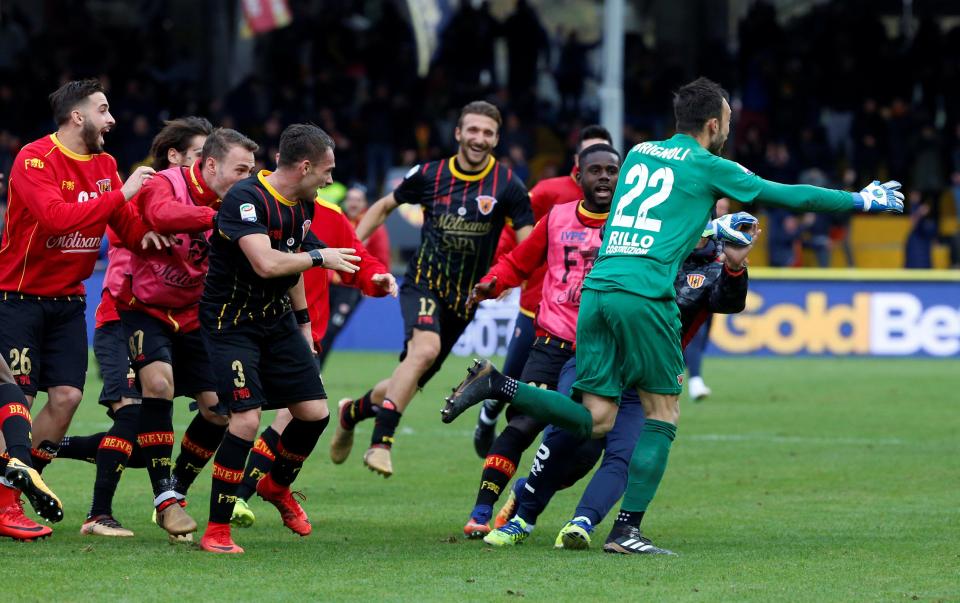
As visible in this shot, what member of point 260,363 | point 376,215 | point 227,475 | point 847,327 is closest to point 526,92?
point 847,327

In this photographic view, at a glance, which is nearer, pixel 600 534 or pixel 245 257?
pixel 245 257

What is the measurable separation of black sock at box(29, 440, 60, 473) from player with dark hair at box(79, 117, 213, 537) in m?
0.23

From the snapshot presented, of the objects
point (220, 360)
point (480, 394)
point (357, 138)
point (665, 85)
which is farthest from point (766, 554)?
point (665, 85)

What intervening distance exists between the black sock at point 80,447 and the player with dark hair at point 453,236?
1889mm

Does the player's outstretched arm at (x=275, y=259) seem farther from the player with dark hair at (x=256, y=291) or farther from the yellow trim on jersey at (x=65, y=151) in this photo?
the yellow trim on jersey at (x=65, y=151)

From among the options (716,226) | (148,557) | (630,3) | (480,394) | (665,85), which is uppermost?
(630,3)

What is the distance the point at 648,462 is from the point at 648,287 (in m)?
0.83

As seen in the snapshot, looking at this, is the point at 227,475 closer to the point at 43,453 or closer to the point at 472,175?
the point at 43,453

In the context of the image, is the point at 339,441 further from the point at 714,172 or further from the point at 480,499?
the point at 714,172

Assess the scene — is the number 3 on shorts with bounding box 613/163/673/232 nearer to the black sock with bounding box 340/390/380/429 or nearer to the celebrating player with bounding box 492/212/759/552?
the celebrating player with bounding box 492/212/759/552

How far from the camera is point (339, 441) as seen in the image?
33.6 ft

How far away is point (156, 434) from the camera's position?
8031 millimetres

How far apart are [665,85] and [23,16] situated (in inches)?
475

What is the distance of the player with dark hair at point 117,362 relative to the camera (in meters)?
8.08
